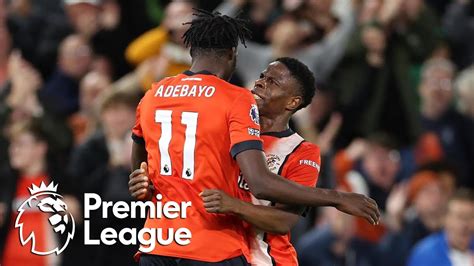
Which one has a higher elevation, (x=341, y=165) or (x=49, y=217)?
(x=341, y=165)

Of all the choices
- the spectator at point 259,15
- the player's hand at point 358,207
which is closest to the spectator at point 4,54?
the spectator at point 259,15

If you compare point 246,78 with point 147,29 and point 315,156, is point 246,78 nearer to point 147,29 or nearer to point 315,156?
point 147,29

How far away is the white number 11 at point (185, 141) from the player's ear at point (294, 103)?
0.63 meters

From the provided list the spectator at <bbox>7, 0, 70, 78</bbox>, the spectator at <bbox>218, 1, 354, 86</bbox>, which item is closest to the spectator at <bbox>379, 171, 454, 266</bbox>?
the spectator at <bbox>218, 1, 354, 86</bbox>

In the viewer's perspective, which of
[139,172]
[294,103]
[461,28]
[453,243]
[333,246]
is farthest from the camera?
[461,28]

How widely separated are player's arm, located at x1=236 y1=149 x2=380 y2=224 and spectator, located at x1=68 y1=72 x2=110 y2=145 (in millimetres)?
4363

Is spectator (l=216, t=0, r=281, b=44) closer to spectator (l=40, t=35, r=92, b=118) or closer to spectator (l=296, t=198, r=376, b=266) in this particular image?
spectator (l=40, t=35, r=92, b=118)

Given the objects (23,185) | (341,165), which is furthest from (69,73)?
(341,165)

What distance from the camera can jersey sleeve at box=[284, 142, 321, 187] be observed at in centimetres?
518

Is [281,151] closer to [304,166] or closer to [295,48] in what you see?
[304,166]

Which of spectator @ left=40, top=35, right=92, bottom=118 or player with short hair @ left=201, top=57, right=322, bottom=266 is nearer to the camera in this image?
player with short hair @ left=201, top=57, right=322, bottom=266

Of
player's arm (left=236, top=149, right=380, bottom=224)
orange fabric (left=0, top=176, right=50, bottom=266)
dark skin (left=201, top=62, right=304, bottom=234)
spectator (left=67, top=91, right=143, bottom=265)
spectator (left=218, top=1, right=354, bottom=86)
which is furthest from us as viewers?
spectator (left=218, top=1, right=354, bottom=86)

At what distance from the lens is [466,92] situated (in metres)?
9.51

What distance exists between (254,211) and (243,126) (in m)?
0.42
